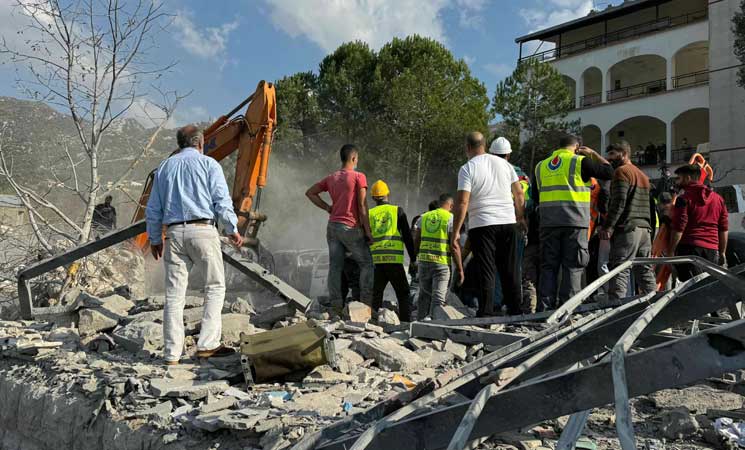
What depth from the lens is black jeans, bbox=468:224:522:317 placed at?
214 inches

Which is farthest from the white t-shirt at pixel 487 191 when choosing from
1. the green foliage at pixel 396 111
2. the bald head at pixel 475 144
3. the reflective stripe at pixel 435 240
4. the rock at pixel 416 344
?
the green foliage at pixel 396 111

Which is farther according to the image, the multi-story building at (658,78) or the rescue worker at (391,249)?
the multi-story building at (658,78)

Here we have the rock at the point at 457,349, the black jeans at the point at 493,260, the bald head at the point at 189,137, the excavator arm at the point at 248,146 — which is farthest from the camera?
the excavator arm at the point at 248,146

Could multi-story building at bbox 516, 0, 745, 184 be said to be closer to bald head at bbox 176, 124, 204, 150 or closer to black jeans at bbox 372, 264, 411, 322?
black jeans at bbox 372, 264, 411, 322

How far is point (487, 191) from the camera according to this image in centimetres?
551

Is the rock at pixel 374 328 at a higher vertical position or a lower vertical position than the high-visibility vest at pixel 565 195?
lower

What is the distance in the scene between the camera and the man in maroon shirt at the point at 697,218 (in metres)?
6.48

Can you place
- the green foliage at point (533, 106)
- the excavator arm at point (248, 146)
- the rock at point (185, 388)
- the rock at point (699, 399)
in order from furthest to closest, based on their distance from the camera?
the green foliage at point (533, 106) < the excavator arm at point (248, 146) < the rock at point (185, 388) < the rock at point (699, 399)

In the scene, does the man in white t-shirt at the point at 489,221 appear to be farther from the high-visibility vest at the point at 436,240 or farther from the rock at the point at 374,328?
the rock at the point at 374,328

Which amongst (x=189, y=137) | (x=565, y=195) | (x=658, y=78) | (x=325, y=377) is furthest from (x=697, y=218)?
(x=658, y=78)

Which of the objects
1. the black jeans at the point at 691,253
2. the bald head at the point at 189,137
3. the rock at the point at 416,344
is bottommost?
the rock at the point at 416,344

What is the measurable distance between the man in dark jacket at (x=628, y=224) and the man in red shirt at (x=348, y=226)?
7.76ft

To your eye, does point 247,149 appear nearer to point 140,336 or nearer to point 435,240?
point 435,240

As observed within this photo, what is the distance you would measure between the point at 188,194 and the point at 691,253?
205 inches
